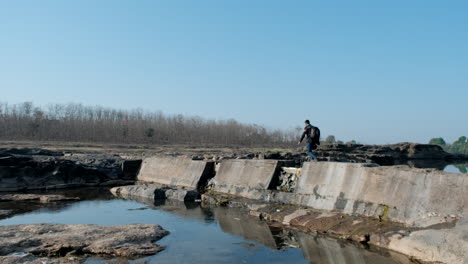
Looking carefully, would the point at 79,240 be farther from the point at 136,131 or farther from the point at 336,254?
the point at 136,131

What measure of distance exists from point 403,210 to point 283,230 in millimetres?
2529

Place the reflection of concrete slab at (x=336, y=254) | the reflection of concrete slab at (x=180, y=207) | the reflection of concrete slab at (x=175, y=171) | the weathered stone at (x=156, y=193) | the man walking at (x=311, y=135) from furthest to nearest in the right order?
1. the reflection of concrete slab at (x=175, y=171)
2. the weathered stone at (x=156, y=193)
3. the man walking at (x=311, y=135)
4. the reflection of concrete slab at (x=180, y=207)
5. the reflection of concrete slab at (x=336, y=254)

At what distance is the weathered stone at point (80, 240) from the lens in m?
7.14

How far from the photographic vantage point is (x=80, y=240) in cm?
768

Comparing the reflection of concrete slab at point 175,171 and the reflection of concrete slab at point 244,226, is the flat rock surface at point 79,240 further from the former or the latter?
the reflection of concrete slab at point 175,171

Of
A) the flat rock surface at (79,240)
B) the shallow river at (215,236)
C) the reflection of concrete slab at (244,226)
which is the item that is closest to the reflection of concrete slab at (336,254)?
the shallow river at (215,236)

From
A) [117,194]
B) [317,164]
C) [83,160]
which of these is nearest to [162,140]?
[83,160]

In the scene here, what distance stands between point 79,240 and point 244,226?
3.71 meters

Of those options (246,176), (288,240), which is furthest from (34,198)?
(288,240)

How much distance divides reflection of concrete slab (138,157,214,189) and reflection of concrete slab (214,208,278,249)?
4183mm

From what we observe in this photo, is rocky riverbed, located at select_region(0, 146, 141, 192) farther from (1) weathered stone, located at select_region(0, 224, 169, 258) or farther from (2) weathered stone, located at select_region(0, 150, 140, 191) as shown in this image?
(1) weathered stone, located at select_region(0, 224, 169, 258)

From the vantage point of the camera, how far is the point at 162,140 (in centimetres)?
6200

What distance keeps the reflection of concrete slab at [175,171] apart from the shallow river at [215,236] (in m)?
2.94

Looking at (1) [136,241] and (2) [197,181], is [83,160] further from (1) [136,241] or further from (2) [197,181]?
(1) [136,241]
